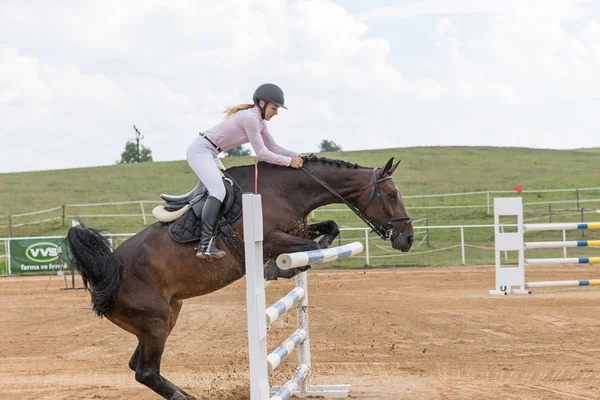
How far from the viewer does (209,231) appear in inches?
246

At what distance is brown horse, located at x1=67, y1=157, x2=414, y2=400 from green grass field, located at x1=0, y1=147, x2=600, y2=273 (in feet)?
49.7

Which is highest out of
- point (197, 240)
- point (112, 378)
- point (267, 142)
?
point (267, 142)

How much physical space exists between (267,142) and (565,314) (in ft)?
20.9

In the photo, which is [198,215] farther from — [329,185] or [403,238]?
[403,238]

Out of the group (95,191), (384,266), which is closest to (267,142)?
(384,266)

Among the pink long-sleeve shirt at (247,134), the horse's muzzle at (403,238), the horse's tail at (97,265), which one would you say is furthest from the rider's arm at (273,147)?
the horse's tail at (97,265)

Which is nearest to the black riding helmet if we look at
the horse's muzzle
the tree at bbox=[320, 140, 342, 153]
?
the horse's muzzle

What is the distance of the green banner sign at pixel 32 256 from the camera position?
2134cm

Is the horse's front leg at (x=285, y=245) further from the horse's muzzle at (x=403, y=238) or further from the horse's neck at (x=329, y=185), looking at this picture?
the horse's muzzle at (x=403, y=238)

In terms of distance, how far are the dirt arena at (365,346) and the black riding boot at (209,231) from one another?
5.12 ft

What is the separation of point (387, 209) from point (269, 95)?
4.62 feet

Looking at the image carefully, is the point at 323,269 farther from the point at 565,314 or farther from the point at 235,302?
the point at 565,314

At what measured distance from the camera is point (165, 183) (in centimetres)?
4966

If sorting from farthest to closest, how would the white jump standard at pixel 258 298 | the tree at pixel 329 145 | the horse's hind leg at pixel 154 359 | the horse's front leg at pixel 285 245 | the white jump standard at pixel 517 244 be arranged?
the tree at pixel 329 145 → the white jump standard at pixel 517 244 → the horse's hind leg at pixel 154 359 → the horse's front leg at pixel 285 245 → the white jump standard at pixel 258 298
